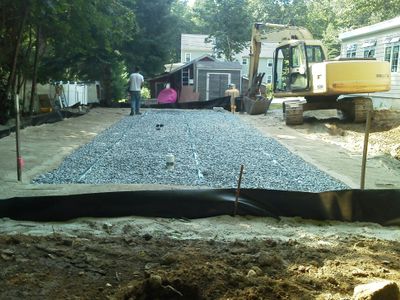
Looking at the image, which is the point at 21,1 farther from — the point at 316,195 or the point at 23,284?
the point at 23,284

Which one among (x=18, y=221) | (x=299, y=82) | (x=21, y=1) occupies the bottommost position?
(x=18, y=221)

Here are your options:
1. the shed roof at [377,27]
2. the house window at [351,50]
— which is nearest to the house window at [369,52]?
the shed roof at [377,27]

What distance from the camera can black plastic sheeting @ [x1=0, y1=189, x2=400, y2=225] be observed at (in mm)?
4777

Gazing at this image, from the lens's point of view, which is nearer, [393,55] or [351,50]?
[393,55]

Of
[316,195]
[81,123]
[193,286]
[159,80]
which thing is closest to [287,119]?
[81,123]

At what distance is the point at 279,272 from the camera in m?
3.18

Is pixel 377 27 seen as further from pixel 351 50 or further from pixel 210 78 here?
pixel 210 78

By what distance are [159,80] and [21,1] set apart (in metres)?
21.3

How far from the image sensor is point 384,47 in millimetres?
18688

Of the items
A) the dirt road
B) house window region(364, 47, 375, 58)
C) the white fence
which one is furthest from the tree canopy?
house window region(364, 47, 375, 58)

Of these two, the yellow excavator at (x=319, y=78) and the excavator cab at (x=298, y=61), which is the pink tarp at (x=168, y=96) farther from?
the excavator cab at (x=298, y=61)

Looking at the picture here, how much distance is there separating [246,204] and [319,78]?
392 inches

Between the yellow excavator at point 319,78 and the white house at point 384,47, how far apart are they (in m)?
3.21

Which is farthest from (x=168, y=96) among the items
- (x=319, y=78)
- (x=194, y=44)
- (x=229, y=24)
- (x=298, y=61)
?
(x=194, y=44)
